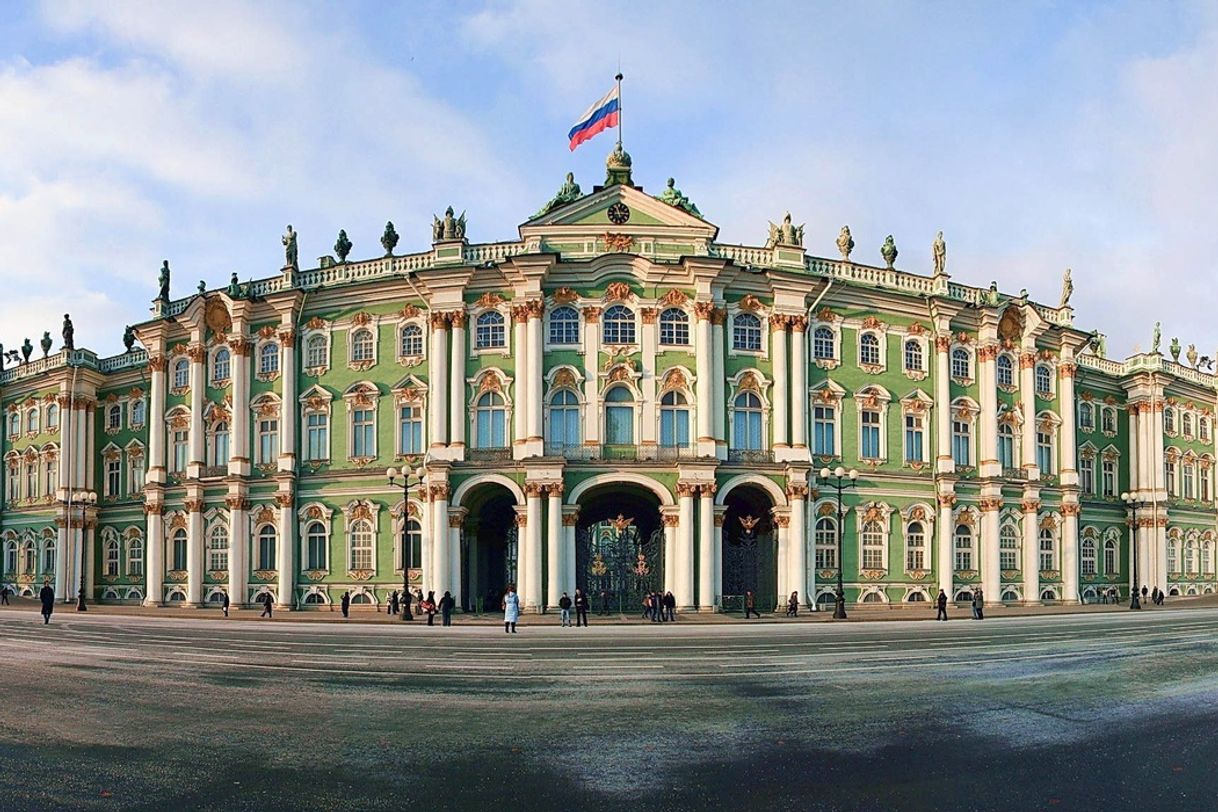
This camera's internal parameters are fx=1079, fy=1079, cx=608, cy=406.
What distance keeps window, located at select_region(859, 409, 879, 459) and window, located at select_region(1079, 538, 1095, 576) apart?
1825 centimetres

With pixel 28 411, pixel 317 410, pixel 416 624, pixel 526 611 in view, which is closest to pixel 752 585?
pixel 526 611

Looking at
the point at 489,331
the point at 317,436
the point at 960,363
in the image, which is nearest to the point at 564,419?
the point at 489,331

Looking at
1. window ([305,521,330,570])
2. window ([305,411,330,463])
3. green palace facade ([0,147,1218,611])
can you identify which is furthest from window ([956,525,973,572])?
window ([305,411,330,463])

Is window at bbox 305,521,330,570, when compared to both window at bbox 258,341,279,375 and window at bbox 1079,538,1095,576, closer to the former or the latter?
window at bbox 258,341,279,375

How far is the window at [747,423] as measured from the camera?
50688mm

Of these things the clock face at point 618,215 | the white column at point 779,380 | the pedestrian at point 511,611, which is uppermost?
the clock face at point 618,215

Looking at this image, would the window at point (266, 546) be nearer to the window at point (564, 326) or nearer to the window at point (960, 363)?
the window at point (564, 326)

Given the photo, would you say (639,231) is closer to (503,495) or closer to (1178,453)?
(503,495)

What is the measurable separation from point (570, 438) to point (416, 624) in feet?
38.2

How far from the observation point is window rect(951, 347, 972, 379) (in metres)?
56.1

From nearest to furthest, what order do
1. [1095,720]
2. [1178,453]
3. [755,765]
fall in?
[755,765] < [1095,720] < [1178,453]

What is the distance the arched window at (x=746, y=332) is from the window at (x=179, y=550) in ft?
102

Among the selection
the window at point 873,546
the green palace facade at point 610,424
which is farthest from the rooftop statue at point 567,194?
the window at point 873,546

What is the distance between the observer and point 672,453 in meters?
48.8
